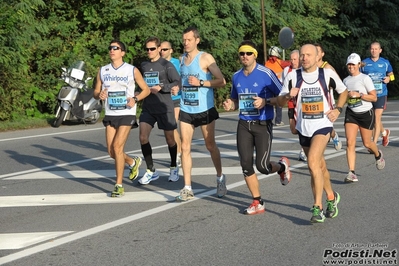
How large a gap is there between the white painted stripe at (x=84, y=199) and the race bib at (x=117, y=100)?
1096mm

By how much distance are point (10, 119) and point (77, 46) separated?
3.97 m

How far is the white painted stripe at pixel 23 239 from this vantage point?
305 inches

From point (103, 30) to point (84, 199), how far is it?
1687 cm

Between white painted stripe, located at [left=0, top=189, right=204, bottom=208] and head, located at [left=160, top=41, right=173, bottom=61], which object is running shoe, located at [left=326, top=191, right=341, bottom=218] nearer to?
white painted stripe, located at [left=0, top=189, right=204, bottom=208]

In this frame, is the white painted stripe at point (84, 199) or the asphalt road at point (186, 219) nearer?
the asphalt road at point (186, 219)

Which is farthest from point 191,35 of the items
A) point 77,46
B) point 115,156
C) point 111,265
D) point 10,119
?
point 77,46

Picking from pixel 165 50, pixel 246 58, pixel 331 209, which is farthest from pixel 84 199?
pixel 165 50

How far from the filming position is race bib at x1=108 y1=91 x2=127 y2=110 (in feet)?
34.3

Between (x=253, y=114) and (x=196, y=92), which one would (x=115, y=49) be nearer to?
(x=196, y=92)

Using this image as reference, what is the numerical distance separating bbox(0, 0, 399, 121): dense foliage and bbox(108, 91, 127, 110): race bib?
10615 mm

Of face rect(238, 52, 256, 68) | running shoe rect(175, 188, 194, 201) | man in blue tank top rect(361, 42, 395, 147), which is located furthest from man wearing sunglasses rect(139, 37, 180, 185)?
man in blue tank top rect(361, 42, 395, 147)

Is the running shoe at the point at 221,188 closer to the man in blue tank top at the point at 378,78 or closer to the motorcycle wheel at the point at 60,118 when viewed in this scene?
the man in blue tank top at the point at 378,78

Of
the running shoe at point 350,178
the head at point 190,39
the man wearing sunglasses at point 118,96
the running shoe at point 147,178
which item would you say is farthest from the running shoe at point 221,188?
the running shoe at point 350,178

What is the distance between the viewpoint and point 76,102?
66.9ft
